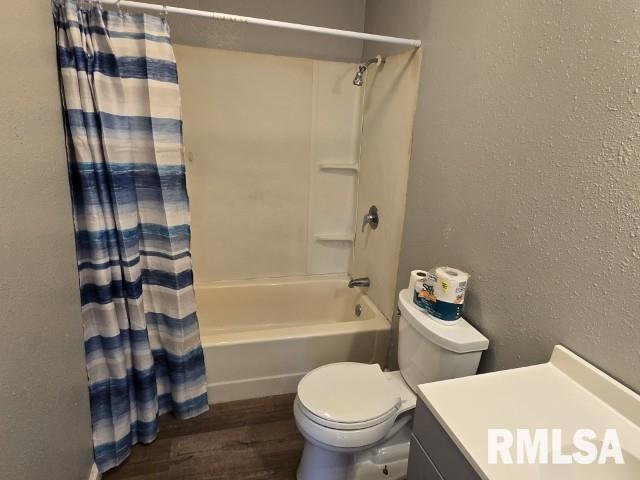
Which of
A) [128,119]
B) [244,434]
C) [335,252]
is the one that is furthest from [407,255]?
[128,119]

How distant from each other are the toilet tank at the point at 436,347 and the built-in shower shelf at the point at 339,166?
49.5 inches

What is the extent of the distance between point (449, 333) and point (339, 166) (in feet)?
4.89

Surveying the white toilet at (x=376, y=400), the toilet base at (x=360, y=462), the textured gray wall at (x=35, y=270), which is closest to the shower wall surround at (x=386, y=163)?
the white toilet at (x=376, y=400)

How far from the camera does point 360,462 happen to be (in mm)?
1548

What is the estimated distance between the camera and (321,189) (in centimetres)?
257

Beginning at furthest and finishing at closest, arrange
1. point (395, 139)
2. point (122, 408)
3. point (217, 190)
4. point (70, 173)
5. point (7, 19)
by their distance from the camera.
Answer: point (217, 190)
point (395, 139)
point (122, 408)
point (70, 173)
point (7, 19)

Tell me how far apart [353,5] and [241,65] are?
2.56ft

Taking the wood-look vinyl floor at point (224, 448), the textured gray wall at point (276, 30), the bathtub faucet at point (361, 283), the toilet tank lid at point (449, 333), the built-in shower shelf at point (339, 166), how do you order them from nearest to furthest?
the toilet tank lid at point (449, 333) → the wood-look vinyl floor at point (224, 448) → the textured gray wall at point (276, 30) → the bathtub faucet at point (361, 283) → the built-in shower shelf at point (339, 166)

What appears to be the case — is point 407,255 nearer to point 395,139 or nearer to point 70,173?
point 395,139

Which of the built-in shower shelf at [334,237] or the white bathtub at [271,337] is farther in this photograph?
the built-in shower shelf at [334,237]

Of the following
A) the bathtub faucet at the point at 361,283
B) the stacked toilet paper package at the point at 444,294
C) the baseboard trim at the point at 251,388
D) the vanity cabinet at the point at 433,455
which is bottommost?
the baseboard trim at the point at 251,388

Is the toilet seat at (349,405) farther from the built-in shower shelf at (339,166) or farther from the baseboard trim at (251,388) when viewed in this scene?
the built-in shower shelf at (339,166)

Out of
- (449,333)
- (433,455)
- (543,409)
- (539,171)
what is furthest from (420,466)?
(539,171)

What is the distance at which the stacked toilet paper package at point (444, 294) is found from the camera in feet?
4.32
